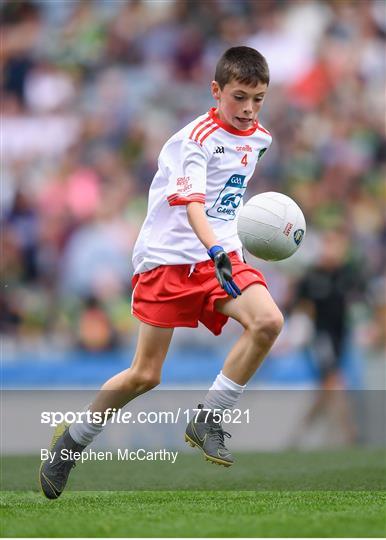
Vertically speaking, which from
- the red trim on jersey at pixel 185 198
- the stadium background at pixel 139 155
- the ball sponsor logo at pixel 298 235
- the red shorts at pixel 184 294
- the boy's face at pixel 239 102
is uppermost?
the boy's face at pixel 239 102

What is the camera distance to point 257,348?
5.22 meters

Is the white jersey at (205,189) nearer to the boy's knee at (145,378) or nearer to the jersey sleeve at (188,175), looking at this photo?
the jersey sleeve at (188,175)

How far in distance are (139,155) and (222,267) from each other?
783 centimetres

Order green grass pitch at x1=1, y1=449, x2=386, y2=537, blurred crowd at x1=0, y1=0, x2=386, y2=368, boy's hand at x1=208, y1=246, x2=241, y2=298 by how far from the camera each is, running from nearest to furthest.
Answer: green grass pitch at x1=1, y1=449, x2=386, y2=537
boy's hand at x1=208, y1=246, x2=241, y2=298
blurred crowd at x1=0, y1=0, x2=386, y2=368

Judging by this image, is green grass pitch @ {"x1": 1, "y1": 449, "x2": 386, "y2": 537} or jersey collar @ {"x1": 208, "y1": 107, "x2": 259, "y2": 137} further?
jersey collar @ {"x1": 208, "y1": 107, "x2": 259, "y2": 137}

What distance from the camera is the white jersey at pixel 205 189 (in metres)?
5.38

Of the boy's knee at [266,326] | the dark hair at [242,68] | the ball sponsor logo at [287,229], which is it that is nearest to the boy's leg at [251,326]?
the boy's knee at [266,326]

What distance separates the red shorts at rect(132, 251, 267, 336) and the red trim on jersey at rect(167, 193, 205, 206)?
38cm

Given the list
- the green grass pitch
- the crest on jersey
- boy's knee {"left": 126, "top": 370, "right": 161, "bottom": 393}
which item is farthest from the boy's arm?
the green grass pitch

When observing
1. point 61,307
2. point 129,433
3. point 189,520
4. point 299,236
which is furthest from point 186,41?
point 189,520

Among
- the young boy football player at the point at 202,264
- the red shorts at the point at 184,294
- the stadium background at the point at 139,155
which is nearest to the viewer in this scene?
the young boy football player at the point at 202,264

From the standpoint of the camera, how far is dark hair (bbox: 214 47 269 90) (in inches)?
208

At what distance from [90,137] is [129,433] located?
15.3ft

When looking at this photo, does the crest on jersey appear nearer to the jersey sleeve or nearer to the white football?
the white football
